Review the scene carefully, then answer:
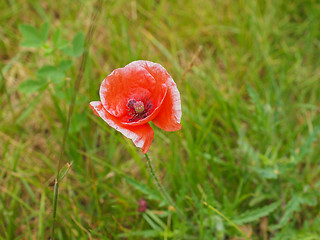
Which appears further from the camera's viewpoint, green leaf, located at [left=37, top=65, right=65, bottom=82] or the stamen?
green leaf, located at [left=37, top=65, right=65, bottom=82]

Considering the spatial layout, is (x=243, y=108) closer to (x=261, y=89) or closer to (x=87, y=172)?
(x=261, y=89)

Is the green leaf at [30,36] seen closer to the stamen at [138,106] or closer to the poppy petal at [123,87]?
the poppy petal at [123,87]

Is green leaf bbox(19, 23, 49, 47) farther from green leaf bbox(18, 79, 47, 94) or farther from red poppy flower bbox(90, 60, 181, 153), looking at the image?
red poppy flower bbox(90, 60, 181, 153)

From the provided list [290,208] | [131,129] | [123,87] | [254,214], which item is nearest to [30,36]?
[123,87]

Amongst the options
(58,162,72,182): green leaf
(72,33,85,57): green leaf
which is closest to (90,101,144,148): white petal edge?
(58,162,72,182): green leaf

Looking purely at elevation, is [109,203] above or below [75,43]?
below

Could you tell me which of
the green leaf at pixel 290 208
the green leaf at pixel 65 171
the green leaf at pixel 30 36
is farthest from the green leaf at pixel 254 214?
the green leaf at pixel 30 36

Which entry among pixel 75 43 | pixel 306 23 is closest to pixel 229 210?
pixel 75 43
